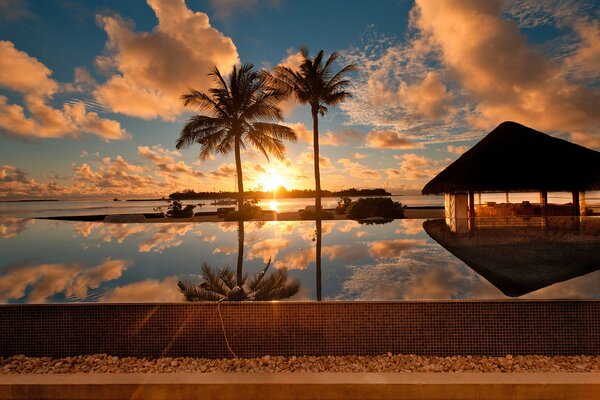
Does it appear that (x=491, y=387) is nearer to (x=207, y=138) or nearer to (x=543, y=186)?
(x=543, y=186)

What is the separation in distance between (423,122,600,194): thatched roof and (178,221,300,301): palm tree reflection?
34.1 feet

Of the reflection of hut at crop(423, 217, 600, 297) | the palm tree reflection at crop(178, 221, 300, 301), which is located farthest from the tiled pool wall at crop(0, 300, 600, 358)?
the reflection of hut at crop(423, 217, 600, 297)

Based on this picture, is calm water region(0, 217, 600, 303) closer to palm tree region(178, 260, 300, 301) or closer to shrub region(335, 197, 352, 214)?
palm tree region(178, 260, 300, 301)

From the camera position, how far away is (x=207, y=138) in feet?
61.5

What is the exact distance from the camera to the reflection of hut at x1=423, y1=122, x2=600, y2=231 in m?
13.6

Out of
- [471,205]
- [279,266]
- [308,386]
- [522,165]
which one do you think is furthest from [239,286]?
[522,165]

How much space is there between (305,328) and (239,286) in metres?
2.54

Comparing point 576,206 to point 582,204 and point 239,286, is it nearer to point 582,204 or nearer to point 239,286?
point 582,204

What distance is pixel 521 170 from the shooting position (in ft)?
45.7

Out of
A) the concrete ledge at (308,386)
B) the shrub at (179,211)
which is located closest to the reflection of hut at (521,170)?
the concrete ledge at (308,386)

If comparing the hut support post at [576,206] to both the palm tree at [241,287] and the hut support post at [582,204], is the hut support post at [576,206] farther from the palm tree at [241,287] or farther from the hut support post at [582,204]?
the palm tree at [241,287]

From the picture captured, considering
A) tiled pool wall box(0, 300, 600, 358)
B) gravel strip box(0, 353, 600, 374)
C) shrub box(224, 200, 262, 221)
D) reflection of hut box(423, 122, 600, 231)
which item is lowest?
gravel strip box(0, 353, 600, 374)

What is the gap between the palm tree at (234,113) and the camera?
18594 millimetres

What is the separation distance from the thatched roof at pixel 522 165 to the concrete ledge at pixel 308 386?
12.3 meters
